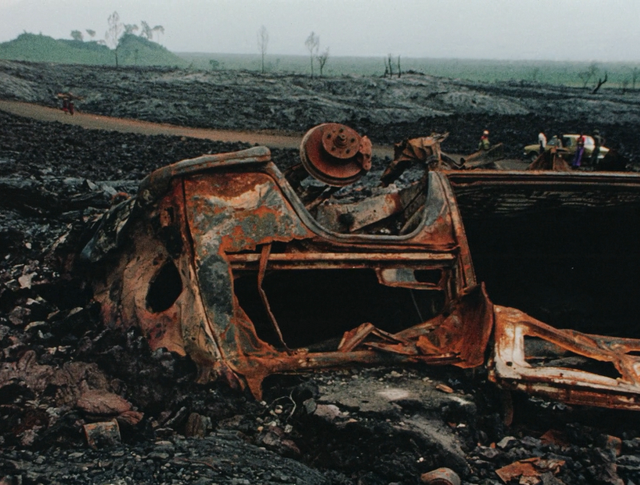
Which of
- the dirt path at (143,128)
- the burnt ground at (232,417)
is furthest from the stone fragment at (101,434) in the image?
the dirt path at (143,128)

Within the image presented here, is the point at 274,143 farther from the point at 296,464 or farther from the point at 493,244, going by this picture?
the point at 296,464

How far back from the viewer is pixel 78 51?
104 meters

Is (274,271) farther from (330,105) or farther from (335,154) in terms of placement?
(330,105)

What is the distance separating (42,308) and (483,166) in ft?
12.6

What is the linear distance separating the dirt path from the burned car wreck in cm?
1488

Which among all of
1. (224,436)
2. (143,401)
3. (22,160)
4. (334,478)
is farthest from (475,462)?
(22,160)

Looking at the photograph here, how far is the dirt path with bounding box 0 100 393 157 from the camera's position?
18984mm

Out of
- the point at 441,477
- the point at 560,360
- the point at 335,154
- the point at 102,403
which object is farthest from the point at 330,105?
the point at 441,477

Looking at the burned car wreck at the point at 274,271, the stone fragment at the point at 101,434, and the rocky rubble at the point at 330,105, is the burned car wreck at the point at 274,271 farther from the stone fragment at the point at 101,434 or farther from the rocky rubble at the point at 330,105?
the rocky rubble at the point at 330,105

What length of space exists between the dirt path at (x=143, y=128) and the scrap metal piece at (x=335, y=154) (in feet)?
47.7

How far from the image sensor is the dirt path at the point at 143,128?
18984 millimetres

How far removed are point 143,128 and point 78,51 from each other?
320 ft

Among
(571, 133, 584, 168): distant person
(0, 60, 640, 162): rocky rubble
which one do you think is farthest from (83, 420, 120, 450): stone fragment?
(0, 60, 640, 162): rocky rubble

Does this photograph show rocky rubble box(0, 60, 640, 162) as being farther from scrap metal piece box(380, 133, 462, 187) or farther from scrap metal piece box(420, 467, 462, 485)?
scrap metal piece box(420, 467, 462, 485)
